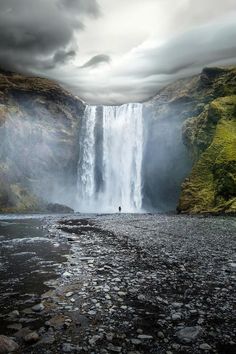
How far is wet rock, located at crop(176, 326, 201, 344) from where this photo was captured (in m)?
6.13

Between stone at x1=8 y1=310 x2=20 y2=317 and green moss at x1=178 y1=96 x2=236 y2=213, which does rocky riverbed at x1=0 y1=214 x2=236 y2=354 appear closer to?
stone at x1=8 y1=310 x2=20 y2=317

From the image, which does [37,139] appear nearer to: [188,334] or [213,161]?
[213,161]

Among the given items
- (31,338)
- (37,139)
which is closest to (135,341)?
(31,338)

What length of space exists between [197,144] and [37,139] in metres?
47.5

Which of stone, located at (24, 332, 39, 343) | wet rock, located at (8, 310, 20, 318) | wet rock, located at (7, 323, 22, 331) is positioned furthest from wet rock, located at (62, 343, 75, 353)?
wet rock, located at (8, 310, 20, 318)

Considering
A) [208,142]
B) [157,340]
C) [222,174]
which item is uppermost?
[208,142]

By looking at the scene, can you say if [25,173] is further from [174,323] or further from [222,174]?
[174,323]

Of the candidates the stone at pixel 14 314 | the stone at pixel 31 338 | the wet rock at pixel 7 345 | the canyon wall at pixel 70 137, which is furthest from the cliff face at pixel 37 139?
the wet rock at pixel 7 345

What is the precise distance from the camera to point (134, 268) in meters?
12.1

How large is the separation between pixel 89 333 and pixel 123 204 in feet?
268

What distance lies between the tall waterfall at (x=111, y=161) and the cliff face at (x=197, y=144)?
415cm

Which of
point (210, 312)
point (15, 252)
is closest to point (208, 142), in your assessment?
point (15, 252)

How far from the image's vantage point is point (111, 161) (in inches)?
3627

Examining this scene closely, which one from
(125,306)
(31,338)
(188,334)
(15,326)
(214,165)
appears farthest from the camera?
(214,165)
